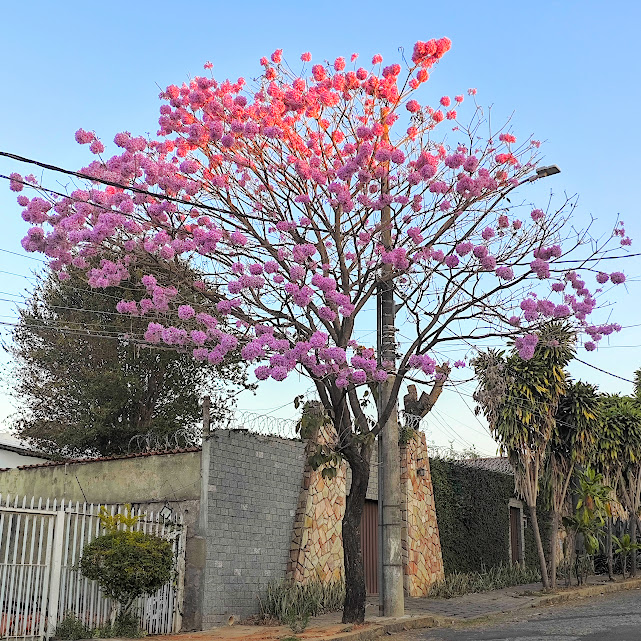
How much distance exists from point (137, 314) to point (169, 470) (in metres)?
2.84

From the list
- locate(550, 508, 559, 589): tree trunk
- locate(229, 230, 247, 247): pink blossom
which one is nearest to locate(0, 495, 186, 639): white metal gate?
locate(229, 230, 247, 247): pink blossom

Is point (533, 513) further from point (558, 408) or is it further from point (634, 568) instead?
point (634, 568)

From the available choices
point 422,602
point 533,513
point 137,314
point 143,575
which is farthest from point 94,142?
point 533,513

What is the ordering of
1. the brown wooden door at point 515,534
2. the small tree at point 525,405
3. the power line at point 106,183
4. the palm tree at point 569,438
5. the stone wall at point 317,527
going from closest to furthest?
1. the power line at point 106,183
2. the stone wall at point 317,527
3. the small tree at point 525,405
4. the palm tree at point 569,438
5. the brown wooden door at point 515,534

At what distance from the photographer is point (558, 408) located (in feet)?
65.2

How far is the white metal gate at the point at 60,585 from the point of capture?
10367 mm

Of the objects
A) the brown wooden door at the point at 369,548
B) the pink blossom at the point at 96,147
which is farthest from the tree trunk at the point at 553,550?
the pink blossom at the point at 96,147

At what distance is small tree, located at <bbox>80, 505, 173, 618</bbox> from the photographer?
1071 cm

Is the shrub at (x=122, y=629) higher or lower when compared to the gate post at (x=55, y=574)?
lower

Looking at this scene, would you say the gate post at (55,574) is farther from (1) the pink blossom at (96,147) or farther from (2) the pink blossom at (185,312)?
(1) the pink blossom at (96,147)

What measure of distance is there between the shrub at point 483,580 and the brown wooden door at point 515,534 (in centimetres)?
63

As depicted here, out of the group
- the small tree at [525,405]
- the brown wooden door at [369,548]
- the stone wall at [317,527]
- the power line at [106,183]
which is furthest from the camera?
the small tree at [525,405]

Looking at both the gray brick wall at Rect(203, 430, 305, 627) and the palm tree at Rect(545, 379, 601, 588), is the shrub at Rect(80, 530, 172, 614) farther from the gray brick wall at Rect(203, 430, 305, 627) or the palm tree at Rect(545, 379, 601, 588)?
the palm tree at Rect(545, 379, 601, 588)

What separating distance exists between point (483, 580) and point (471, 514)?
5.68ft
